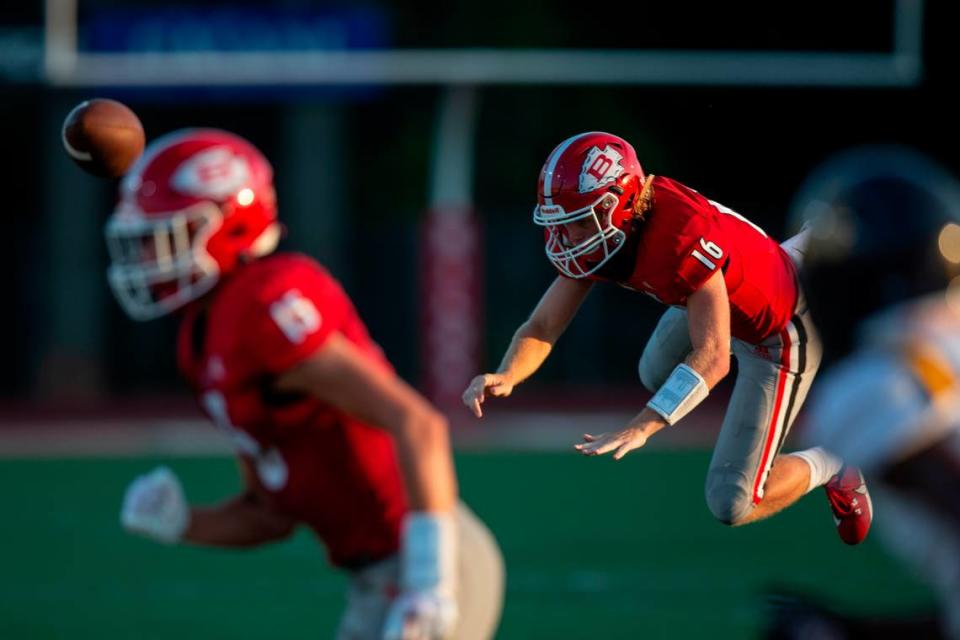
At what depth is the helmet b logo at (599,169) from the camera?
10.7 feet

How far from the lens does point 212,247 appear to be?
3555mm

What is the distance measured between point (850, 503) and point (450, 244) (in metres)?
13.8

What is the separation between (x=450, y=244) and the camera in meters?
16.8

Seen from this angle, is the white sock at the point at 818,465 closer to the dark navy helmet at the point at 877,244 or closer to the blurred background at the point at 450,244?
the dark navy helmet at the point at 877,244

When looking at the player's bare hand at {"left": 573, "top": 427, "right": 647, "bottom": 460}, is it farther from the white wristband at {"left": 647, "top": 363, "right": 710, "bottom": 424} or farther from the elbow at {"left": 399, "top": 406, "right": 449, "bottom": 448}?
the elbow at {"left": 399, "top": 406, "right": 449, "bottom": 448}

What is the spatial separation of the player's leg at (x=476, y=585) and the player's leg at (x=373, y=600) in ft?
0.56

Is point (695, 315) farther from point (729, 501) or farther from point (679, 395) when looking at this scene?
point (729, 501)

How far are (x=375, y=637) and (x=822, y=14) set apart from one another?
8.22 meters

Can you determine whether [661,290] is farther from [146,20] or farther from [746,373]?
[146,20]

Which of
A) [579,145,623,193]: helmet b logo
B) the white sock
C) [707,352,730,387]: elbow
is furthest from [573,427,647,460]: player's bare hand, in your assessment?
[579,145,623,193]: helmet b logo

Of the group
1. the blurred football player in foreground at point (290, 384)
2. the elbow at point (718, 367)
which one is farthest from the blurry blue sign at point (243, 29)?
the elbow at point (718, 367)

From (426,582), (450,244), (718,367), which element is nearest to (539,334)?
(718,367)

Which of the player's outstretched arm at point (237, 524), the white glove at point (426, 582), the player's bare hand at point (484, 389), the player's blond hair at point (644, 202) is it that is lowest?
the player's outstretched arm at point (237, 524)

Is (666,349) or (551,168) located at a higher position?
(551,168)
